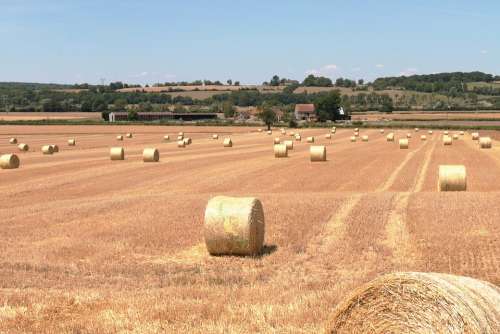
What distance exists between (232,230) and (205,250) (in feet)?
3.33

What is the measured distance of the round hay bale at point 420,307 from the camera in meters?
6.39

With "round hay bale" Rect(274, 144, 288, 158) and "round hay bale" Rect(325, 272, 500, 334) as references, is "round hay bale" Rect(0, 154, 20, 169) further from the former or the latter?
"round hay bale" Rect(325, 272, 500, 334)

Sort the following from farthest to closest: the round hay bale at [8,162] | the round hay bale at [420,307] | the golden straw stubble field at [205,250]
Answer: the round hay bale at [8,162]
the golden straw stubble field at [205,250]
the round hay bale at [420,307]

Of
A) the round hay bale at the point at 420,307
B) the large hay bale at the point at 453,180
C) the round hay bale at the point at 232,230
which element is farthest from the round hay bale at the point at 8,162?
the round hay bale at the point at 420,307

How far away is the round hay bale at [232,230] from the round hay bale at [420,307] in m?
8.12

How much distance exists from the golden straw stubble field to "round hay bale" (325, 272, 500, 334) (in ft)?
2.31

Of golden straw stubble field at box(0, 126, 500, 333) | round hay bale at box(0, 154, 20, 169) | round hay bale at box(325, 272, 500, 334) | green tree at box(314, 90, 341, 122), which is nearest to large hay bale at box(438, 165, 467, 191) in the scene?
golden straw stubble field at box(0, 126, 500, 333)

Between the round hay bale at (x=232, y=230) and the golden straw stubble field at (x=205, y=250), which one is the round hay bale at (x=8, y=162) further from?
the round hay bale at (x=232, y=230)

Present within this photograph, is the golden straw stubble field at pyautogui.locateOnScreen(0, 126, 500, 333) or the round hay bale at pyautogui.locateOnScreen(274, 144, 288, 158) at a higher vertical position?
the golden straw stubble field at pyautogui.locateOnScreen(0, 126, 500, 333)

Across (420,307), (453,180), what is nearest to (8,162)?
(453,180)

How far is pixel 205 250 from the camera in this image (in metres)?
16.2

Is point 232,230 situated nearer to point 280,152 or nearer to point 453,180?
point 453,180

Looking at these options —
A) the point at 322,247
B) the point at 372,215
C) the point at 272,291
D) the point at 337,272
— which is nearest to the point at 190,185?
the point at 372,215

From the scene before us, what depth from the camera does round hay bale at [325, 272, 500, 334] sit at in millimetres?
6391
